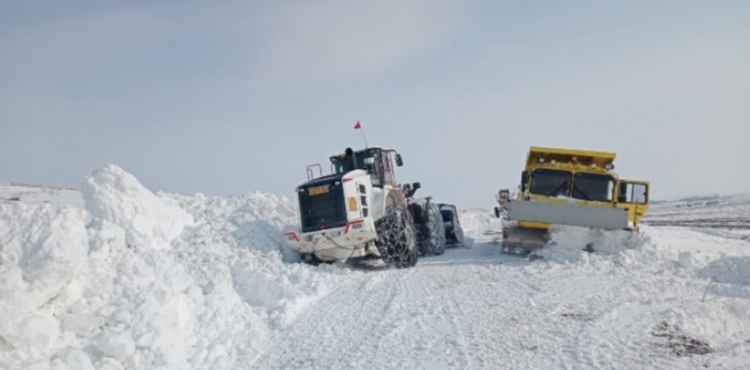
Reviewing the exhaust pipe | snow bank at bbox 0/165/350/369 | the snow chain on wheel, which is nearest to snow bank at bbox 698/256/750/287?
the snow chain on wheel

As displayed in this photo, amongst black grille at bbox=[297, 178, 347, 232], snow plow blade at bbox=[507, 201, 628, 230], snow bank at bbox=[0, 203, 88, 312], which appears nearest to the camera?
snow bank at bbox=[0, 203, 88, 312]

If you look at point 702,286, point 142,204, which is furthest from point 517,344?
point 142,204

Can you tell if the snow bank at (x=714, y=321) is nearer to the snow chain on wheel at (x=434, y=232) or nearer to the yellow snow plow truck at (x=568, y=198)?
the yellow snow plow truck at (x=568, y=198)

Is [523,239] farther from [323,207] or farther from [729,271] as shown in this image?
[323,207]

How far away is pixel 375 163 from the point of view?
54.6 ft

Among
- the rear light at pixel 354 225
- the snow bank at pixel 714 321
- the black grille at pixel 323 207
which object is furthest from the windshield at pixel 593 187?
the snow bank at pixel 714 321

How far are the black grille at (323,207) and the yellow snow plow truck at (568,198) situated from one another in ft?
13.5

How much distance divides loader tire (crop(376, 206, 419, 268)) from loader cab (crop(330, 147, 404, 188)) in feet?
5.97

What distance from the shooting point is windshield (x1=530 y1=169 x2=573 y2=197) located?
645 inches

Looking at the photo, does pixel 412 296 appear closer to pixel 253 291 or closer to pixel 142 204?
pixel 253 291

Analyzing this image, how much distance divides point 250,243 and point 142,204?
2.79 metres

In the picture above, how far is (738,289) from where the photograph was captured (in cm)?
1043

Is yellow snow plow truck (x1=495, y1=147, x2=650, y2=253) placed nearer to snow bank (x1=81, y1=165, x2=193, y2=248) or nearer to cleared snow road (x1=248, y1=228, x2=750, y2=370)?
cleared snow road (x1=248, y1=228, x2=750, y2=370)

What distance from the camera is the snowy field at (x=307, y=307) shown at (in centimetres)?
707
